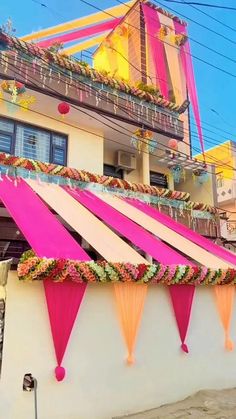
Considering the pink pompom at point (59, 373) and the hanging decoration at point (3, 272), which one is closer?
the hanging decoration at point (3, 272)

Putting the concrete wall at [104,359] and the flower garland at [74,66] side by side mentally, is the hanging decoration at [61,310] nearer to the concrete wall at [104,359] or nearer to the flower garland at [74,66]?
the concrete wall at [104,359]

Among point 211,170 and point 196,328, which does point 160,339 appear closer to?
point 196,328

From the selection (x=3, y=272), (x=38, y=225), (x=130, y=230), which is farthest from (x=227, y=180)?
(x=3, y=272)

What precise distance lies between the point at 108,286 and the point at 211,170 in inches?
325

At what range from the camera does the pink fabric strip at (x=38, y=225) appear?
5621 mm

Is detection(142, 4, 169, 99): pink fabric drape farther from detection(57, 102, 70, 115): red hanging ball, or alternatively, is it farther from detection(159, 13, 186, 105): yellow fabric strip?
detection(57, 102, 70, 115): red hanging ball

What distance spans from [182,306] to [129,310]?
1.33 meters

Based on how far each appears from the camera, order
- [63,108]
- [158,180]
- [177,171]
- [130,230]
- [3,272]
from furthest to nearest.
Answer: [158,180]
[177,171]
[63,108]
[130,230]
[3,272]

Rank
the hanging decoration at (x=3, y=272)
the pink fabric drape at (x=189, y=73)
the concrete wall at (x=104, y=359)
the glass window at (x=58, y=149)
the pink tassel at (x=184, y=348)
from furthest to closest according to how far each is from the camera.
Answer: the pink fabric drape at (x=189, y=73)
the glass window at (x=58, y=149)
the pink tassel at (x=184, y=348)
the concrete wall at (x=104, y=359)
the hanging decoration at (x=3, y=272)

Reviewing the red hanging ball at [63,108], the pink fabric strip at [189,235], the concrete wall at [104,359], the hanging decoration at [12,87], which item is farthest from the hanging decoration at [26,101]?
the concrete wall at [104,359]

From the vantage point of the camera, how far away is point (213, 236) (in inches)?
456

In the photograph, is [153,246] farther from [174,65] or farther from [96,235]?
[174,65]

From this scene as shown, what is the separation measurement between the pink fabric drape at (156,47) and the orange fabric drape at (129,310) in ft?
33.0

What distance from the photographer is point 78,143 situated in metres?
10.5
